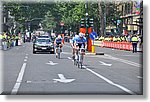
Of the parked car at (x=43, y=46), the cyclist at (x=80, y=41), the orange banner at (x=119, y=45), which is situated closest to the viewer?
the cyclist at (x=80, y=41)

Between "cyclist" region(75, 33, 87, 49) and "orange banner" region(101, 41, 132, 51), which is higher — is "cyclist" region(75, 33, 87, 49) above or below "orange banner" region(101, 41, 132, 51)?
above

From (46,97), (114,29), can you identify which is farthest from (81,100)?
(114,29)

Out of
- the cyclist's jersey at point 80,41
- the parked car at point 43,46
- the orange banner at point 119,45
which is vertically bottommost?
the orange banner at point 119,45

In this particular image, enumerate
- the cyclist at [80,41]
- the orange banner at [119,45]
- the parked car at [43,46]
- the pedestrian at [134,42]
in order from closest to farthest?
the cyclist at [80,41] → the parked car at [43,46] → the pedestrian at [134,42] → the orange banner at [119,45]

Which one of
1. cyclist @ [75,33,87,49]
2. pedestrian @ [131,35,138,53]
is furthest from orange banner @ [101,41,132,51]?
cyclist @ [75,33,87,49]

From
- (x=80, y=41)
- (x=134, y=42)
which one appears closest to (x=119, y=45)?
(x=134, y=42)

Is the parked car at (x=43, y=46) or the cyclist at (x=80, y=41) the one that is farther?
the parked car at (x=43, y=46)

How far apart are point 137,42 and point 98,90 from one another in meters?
28.9

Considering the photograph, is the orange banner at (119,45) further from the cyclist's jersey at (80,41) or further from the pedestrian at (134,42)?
the cyclist's jersey at (80,41)

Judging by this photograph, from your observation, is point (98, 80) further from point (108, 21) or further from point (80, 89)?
point (108, 21)

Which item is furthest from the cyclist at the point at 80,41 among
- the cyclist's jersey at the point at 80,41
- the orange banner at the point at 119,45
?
the orange banner at the point at 119,45

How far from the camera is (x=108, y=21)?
272ft

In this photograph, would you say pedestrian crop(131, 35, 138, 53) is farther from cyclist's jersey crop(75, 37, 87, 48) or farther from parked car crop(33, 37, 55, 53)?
cyclist's jersey crop(75, 37, 87, 48)

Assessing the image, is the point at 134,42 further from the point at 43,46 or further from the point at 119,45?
the point at 119,45
